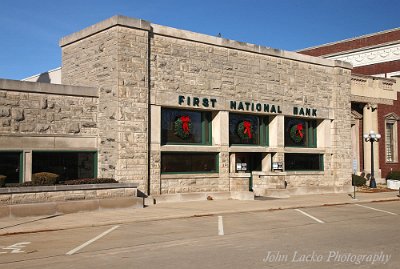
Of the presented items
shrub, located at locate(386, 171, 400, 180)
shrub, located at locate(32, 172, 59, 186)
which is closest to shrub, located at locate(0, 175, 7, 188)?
shrub, located at locate(32, 172, 59, 186)

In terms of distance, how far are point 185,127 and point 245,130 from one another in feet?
13.5

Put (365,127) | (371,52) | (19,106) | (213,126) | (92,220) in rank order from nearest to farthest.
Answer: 1. (92,220)
2. (19,106)
3. (213,126)
4. (365,127)
5. (371,52)

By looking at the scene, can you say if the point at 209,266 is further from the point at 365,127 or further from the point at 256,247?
the point at 365,127

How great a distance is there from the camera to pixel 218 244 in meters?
11.9

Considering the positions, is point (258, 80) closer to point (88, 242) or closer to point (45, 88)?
point (45, 88)

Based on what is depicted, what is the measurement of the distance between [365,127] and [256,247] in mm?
27805

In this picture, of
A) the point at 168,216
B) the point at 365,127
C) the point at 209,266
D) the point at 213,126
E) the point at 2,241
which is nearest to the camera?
the point at 209,266

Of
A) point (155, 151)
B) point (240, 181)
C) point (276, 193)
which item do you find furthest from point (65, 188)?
point (276, 193)

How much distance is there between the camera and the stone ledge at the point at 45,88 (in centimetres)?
2000

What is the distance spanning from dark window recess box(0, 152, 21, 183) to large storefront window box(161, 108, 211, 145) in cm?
668

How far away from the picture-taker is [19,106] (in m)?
20.3

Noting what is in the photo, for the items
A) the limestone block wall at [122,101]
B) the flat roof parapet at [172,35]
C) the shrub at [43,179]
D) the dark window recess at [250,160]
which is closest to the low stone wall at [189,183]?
the limestone block wall at [122,101]

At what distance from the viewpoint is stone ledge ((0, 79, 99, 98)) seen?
20.0m

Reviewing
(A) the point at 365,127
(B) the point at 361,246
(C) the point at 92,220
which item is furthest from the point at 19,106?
(A) the point at 365,127
